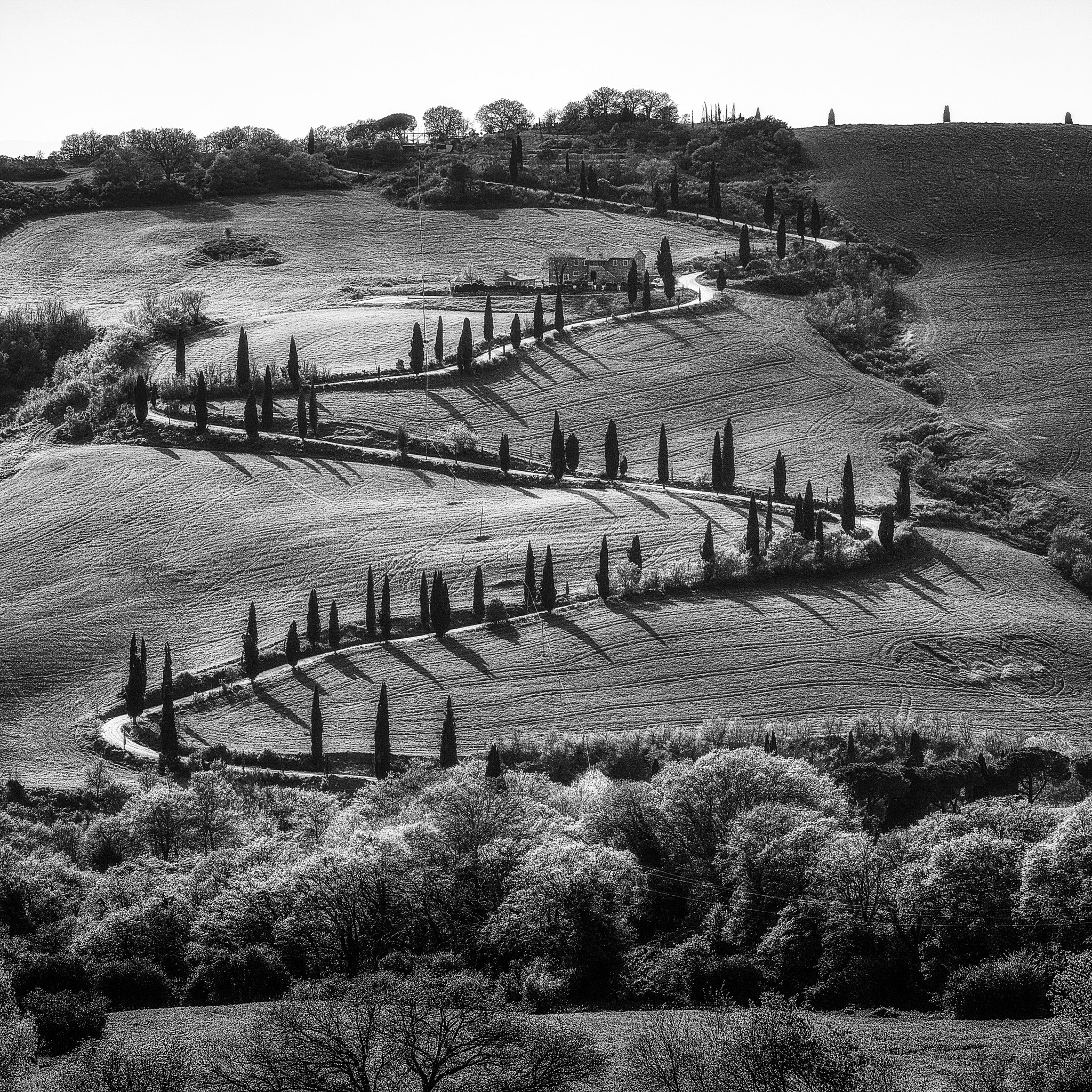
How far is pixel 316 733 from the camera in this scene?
104125mm

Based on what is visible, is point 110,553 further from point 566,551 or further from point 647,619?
point 647,619

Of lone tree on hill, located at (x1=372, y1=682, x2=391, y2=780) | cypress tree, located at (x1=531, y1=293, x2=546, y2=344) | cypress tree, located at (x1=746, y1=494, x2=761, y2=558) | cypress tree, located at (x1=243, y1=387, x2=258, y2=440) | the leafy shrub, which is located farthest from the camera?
cypress tree, located at (x1=531, y1=293, x2=546, y2=344)

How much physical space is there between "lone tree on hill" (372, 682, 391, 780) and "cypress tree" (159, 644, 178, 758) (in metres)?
12.5

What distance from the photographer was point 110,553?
14025 cm

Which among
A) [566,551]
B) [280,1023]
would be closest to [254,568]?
[566,551]

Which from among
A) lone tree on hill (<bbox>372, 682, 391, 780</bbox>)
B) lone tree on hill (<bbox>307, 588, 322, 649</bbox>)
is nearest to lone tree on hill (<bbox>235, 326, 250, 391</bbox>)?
lone tree on hill (<bbox>307, 588, 322, 649</bbox>)

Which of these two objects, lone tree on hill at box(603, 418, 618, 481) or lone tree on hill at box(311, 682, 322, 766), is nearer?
lone tree on hill at box(311, 682, 322, 766)

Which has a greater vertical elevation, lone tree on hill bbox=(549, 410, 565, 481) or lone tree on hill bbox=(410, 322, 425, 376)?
lone tree on hill bbox=(410, 322, 425, 376)

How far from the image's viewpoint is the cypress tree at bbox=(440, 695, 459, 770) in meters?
101

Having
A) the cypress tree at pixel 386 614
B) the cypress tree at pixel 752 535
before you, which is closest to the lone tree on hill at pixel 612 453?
the cypress tree at pixel 752 535

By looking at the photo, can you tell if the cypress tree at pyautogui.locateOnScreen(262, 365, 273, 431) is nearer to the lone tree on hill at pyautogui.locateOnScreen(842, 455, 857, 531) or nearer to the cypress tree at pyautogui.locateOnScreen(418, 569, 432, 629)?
the cypress tree at pyautogui.locateOnScreen(418, 569, 432, 629)

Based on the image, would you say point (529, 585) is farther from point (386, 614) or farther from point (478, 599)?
point (386, 614)

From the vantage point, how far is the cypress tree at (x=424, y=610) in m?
122

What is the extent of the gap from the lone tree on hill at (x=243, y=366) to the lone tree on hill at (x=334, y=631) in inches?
2240
